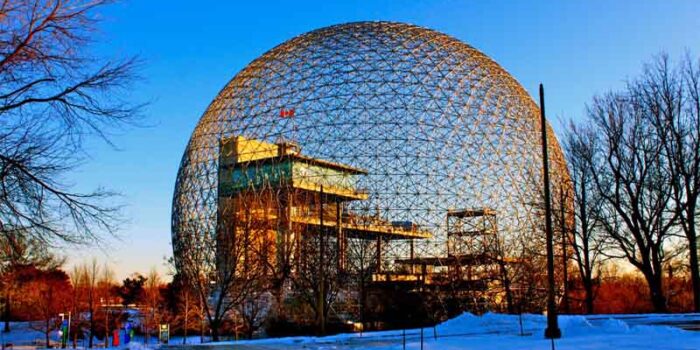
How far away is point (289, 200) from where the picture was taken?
3475cm

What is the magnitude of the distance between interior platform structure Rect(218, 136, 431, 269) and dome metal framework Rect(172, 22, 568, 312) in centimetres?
55

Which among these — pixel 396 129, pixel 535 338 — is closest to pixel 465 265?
pixel 396 129

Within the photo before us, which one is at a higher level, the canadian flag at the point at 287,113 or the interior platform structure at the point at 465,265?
the canadian flag at the point at 287,113

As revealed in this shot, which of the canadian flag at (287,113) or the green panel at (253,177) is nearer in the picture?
the green panel at (253,177)

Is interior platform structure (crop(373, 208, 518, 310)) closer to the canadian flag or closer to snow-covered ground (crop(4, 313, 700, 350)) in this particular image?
the canadian flag

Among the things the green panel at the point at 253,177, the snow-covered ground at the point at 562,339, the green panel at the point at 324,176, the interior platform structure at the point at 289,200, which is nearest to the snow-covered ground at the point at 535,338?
the snow-covered ground at the point at 562,339

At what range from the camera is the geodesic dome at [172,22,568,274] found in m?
34.1

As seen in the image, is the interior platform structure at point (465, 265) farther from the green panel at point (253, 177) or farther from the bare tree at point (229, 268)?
the bare tree at point (229, 268)

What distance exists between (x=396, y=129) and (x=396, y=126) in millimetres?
187

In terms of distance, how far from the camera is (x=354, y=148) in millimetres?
34250

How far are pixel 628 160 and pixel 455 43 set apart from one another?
21.6m

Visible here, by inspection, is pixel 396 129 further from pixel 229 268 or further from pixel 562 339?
pixel 562 339

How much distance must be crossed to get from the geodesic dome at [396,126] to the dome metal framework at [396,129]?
2.6 inches

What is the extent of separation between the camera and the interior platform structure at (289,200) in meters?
31.1
